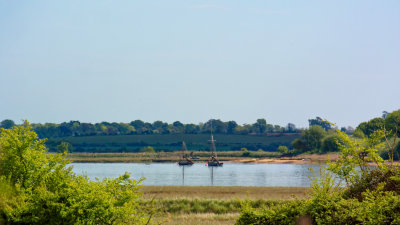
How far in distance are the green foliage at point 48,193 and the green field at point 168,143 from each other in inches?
6756

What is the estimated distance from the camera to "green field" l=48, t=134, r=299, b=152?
18825 centimetres

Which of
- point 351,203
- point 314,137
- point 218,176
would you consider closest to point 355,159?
point 351,203

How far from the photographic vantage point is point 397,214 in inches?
382

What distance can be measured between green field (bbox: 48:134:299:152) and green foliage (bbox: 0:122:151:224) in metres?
172

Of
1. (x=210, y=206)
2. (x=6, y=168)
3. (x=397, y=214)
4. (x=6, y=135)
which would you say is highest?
(x=6, y=135)

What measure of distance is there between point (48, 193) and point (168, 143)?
602 ft

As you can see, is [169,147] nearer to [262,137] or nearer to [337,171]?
[262,137]

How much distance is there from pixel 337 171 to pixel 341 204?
9.63 feet

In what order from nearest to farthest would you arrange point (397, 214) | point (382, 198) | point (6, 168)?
point (397, 214)
point (382, 198)
point (6, 168)

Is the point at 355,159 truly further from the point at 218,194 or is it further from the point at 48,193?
the point at 218,194

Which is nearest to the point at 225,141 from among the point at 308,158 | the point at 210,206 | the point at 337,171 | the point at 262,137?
the point at 262,137

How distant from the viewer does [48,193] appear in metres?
11.8

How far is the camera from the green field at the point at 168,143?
18825cm

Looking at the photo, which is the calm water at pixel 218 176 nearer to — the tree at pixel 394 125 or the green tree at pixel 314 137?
the tree at pixel 394 125
